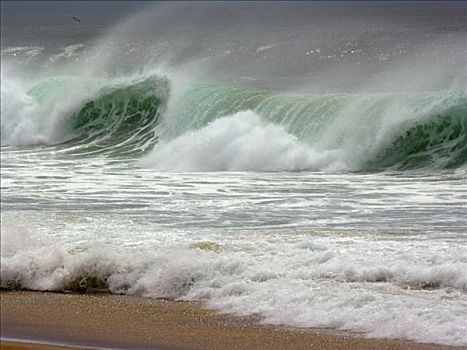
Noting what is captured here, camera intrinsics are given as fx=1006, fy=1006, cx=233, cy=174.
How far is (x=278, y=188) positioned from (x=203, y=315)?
590 centimetres

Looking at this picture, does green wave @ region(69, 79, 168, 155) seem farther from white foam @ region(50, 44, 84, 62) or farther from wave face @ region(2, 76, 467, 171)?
white foam @ region(50, 44, 84, 62)

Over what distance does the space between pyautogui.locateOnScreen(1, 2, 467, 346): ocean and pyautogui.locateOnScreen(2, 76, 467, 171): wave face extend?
46 mm

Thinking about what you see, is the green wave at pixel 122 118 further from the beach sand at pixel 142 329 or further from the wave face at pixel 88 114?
the beach sand at pixel 142 329

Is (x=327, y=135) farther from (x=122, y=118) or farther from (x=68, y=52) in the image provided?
(x=68, y=52)

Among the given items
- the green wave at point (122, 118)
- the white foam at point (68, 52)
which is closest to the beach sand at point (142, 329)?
the green wave at point (122, 118)

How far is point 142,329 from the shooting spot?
700cm

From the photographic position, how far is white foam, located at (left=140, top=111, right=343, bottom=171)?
1580cm

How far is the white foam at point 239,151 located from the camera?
15805 millimetres

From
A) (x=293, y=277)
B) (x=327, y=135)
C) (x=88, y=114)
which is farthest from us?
(x=88, y=114)

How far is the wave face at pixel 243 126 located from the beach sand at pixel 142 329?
7903 mm

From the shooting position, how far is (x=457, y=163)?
15000 millimetres

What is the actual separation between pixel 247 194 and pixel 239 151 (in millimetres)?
3918

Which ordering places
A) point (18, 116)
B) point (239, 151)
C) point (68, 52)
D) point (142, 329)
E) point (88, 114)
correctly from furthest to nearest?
1. point (68, 52)
2. point (18, 116)
3. point (88, 114)
4. point (239, 151)
5. point (142, 329)

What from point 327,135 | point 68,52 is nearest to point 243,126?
point 327,135
